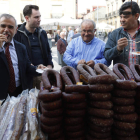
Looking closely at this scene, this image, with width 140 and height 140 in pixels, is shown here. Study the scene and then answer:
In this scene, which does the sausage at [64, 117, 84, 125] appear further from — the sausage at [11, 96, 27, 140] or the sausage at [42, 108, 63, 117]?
the sausage at [11, 96, 27, 140]

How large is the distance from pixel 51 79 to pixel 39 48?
198 cm

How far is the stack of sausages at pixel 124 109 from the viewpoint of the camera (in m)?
1.14

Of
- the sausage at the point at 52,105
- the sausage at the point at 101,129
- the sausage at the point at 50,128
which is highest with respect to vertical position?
the sausage at the point at 52,105

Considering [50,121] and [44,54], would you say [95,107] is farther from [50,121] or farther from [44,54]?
[44,54]

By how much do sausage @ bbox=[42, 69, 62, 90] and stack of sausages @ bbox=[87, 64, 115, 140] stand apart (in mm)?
284

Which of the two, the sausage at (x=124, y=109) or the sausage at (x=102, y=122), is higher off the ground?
the sausage at (x=124, y=109)

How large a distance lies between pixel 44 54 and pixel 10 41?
3.81 ft

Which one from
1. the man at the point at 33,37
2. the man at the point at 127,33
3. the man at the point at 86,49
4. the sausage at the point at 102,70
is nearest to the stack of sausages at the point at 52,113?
the sausage at the point at 102,70

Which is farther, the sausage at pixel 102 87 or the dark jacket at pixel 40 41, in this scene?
the dark jacket at pixel 40 41

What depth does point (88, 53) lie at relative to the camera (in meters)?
2.87

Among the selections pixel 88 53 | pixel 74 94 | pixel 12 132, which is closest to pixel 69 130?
pixel 74 94

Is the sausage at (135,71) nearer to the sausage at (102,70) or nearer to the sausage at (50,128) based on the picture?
the sausage at (102,70)

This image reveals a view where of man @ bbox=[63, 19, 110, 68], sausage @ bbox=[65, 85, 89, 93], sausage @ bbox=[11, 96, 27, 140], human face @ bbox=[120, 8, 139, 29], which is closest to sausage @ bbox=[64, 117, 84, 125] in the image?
sausage @ bbox=[65, 85, 89, 93]

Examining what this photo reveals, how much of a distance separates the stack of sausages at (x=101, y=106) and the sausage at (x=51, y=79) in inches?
11.2
